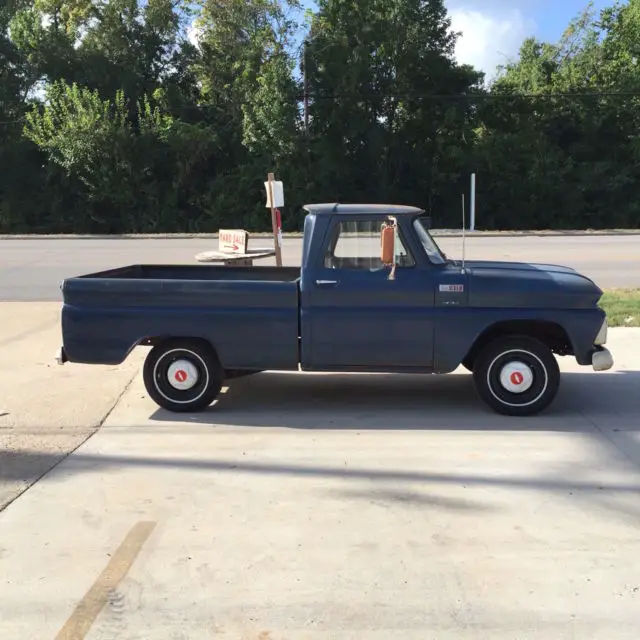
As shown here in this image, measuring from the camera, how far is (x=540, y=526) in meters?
4.21

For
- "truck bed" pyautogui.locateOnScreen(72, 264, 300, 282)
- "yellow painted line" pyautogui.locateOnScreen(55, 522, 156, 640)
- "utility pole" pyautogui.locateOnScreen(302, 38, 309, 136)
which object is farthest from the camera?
"utility pole" pyautogui.locateOnScreen(302, 38, 309, 136)

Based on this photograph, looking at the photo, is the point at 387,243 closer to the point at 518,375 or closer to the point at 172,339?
the point at 518,375

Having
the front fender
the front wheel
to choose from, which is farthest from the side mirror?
the front wheel

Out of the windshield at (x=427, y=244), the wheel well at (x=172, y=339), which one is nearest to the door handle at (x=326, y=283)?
the windshield at (x=427, y=244)

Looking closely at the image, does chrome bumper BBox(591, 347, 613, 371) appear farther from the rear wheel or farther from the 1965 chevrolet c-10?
the rear wheel

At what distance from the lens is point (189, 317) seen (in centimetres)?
639

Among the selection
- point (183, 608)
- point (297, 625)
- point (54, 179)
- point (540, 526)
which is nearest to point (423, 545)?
point (540, 526)

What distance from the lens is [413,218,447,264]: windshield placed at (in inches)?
251

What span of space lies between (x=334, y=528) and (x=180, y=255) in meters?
17.3

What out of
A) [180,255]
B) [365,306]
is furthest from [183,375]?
[180,255]

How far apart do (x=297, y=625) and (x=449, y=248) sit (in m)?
19.1

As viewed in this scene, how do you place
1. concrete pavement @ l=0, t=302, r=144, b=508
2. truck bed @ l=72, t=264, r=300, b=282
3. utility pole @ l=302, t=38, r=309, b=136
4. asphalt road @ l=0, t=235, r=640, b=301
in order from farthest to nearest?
1. utility pole @ l=302, t=38, r=309, b=136
2. asphalt road @ l=0, t=235, r=640, b=301
3. truck bed @ l=72, t=264, r=300, b=282
4. concrete pavement @ l=0, t=302, r=144, b=508

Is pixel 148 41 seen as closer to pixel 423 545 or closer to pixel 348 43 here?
pixel 348 43

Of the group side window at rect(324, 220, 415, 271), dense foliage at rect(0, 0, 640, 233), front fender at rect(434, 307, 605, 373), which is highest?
dense foliage at rect(0, 0, 640, 233)
